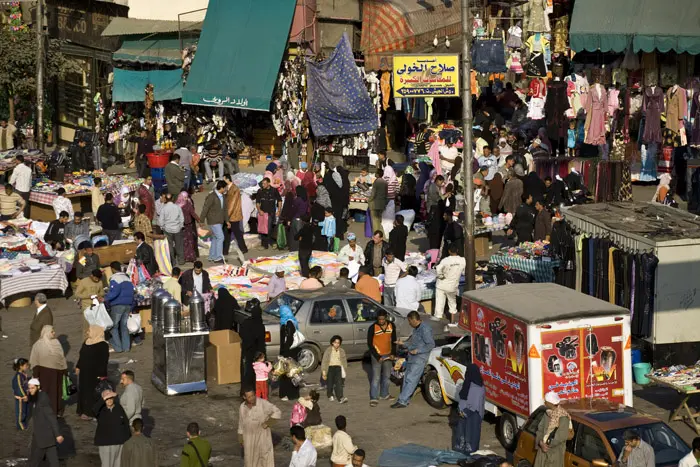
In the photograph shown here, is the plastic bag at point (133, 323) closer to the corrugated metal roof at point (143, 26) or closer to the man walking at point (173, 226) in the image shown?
the man walking at point (173, 226)

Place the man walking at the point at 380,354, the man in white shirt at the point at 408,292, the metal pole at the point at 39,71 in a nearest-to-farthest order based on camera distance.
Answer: the man walking at the point at 380,354
the man in white shirt at the point at 408,292
the metal pole at the point at 39,71

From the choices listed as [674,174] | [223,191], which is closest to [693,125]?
[674,174]

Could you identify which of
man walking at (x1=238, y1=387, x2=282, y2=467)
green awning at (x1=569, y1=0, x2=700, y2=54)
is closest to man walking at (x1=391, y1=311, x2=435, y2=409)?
man walking at (x1=238, y1=387, x2=282, y2=467)

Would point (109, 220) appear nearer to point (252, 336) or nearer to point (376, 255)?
point (376, 255)

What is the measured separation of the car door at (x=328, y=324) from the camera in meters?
21.8

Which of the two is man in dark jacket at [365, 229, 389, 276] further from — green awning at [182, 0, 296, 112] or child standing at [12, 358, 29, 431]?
green awning at [182, 0, 296, 112]

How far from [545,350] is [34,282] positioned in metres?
11.4

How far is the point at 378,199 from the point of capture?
2955 cm

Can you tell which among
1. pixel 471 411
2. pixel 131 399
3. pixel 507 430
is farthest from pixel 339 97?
pixel 131 399

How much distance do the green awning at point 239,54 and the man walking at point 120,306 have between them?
1383cm

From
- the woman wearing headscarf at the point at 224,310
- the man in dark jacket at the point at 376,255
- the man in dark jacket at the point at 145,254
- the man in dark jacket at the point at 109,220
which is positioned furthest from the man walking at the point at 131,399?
the man in dark jacket at the point at 109,220

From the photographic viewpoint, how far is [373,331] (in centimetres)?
2042

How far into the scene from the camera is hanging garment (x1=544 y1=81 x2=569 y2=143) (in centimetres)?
3266

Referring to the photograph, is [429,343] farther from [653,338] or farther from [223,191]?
[223,191]
